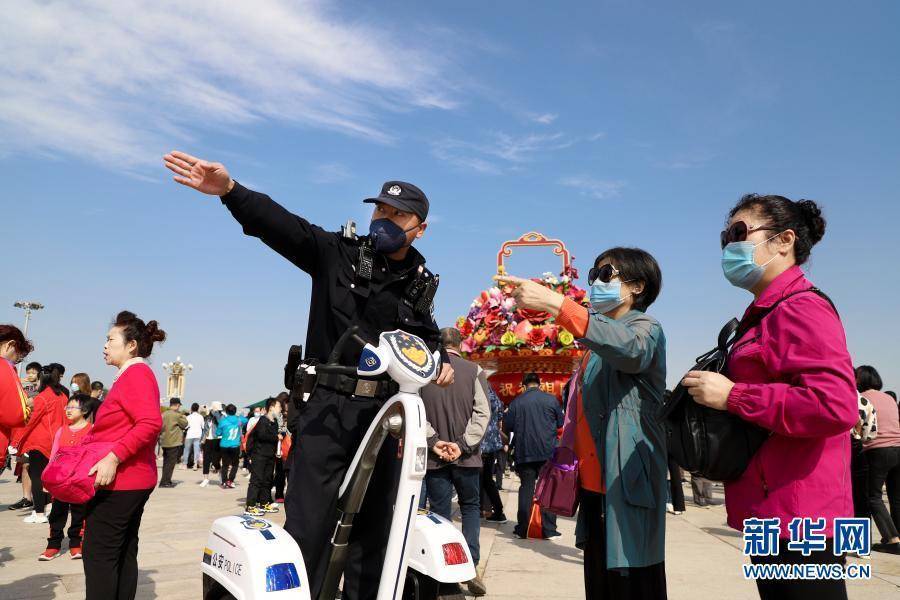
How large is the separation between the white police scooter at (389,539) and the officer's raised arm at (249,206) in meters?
0.60

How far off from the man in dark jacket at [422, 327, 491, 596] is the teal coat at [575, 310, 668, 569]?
2.91m

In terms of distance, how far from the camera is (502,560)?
22.9ft

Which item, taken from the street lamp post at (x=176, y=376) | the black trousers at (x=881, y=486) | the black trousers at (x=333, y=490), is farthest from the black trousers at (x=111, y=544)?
the street lamp post at (x=176, y=376)

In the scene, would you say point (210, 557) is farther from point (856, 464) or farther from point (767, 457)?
point (856, 464)

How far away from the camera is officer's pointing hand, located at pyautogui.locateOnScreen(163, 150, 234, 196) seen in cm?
288

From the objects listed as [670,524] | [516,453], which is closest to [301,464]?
[516,453]

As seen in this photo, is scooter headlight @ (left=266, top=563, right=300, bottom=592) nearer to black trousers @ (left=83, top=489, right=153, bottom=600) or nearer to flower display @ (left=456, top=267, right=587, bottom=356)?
black trousers @ (left=83, top=489, right=153, bottom=600)

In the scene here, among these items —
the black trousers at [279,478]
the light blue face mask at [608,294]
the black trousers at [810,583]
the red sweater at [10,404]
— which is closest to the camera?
the black trousers at [810,583]

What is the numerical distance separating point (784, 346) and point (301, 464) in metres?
2.06

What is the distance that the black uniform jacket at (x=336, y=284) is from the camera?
10.1 feet

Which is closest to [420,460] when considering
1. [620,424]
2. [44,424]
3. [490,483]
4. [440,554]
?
[440,554]

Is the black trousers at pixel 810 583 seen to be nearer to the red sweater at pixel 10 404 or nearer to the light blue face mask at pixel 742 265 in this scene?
the light blue face mask at pixel 742 265

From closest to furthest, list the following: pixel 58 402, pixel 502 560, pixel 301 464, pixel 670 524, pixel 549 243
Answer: pixel 301 464
pixel 502 560
pixel 58 402
pixel 670 524
pixel 549 243

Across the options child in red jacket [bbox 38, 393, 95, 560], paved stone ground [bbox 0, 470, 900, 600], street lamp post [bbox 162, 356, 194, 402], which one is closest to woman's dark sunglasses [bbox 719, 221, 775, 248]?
paved stone ground [bbox 0, 470, 900, 600]
